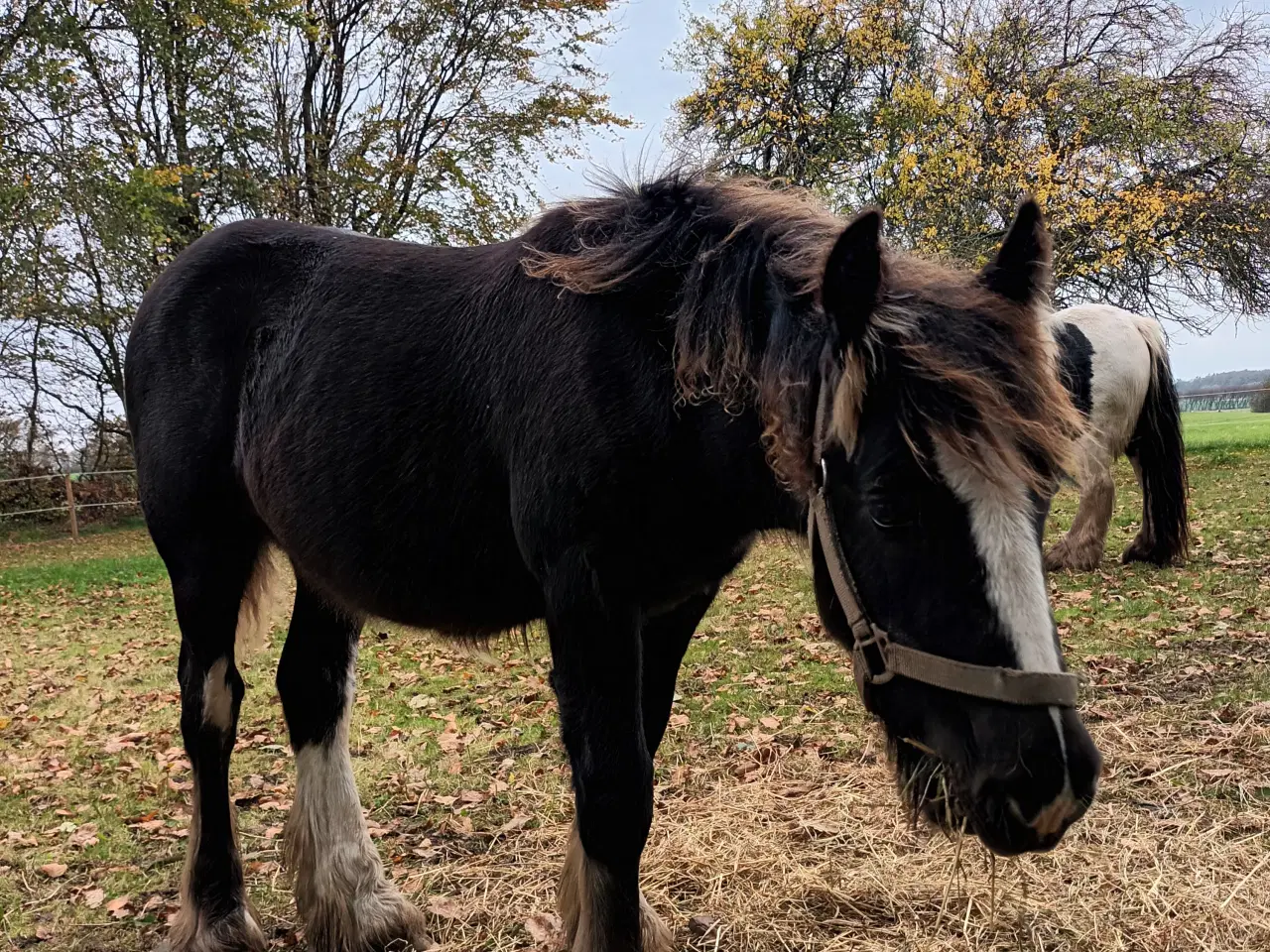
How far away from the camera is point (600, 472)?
2.03 m

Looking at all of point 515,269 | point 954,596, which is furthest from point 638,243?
point 954,596

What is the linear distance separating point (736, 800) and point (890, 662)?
233 centimetres

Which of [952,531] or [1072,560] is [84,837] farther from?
[1072,560]

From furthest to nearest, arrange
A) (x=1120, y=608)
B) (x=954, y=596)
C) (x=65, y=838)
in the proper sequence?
(x=1120, y=608) < (x=65, y=838) < (x=954, y=596)

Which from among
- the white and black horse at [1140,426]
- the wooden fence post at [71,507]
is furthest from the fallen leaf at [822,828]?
the wooden fence post at [71,507]

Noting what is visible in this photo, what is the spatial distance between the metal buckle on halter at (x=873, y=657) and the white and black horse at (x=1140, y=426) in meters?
6.43

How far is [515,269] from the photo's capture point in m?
2.47

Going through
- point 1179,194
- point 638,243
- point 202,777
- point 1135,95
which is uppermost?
point 1135,95

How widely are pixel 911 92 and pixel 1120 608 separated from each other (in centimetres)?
1258

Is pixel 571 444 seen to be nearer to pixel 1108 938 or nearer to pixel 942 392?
pixel 942 392

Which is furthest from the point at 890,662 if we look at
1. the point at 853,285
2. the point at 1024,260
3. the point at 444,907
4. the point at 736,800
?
the point at 736,800

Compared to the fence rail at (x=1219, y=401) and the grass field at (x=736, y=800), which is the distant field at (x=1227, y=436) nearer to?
the fence rail at (x=1219, y=401)

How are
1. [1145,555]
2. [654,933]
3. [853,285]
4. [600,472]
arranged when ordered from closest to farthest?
1. [853,285]
2. [600,472]
3. [654,933]
4. [1145,555]

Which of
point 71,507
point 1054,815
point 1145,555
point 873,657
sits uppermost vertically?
point 71,507
